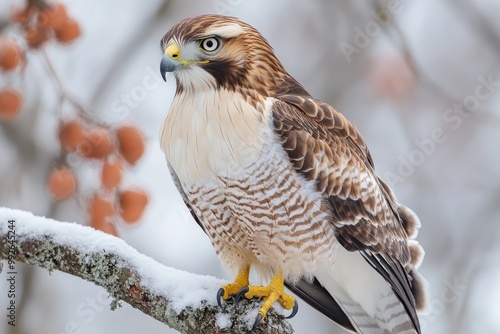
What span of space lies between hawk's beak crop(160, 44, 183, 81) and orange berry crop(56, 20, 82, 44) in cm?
58

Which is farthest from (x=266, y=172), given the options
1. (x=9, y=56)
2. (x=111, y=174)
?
(x=9, y=56)

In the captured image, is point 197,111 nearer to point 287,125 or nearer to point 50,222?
point 287,125

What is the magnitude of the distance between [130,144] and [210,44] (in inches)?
27.3

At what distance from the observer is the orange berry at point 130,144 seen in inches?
164

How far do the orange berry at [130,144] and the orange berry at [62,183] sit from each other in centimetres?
32

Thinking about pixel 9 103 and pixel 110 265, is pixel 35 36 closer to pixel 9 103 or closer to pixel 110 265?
pixel 9 103

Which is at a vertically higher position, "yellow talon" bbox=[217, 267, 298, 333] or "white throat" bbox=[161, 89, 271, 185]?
"white throat" bbox=[161, 89, 271, 185]

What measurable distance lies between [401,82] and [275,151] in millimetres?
4425

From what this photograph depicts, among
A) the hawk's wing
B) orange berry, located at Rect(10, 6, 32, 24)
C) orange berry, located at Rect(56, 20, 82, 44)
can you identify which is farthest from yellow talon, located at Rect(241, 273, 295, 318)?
orange berry, located at Rect(10, 6, 32, 24)

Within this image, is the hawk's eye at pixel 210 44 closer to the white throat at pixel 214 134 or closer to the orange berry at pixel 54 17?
the white throat at pixel 214 134

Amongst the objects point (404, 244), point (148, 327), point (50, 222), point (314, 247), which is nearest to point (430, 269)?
point (148, 327)

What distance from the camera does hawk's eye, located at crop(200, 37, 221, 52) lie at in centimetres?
400

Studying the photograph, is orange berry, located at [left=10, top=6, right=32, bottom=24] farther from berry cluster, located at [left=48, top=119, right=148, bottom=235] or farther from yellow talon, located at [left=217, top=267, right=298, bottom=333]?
yellow talon, located at [left=217, top=267, right=298, bottom=333]

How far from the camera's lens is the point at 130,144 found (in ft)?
13.7
